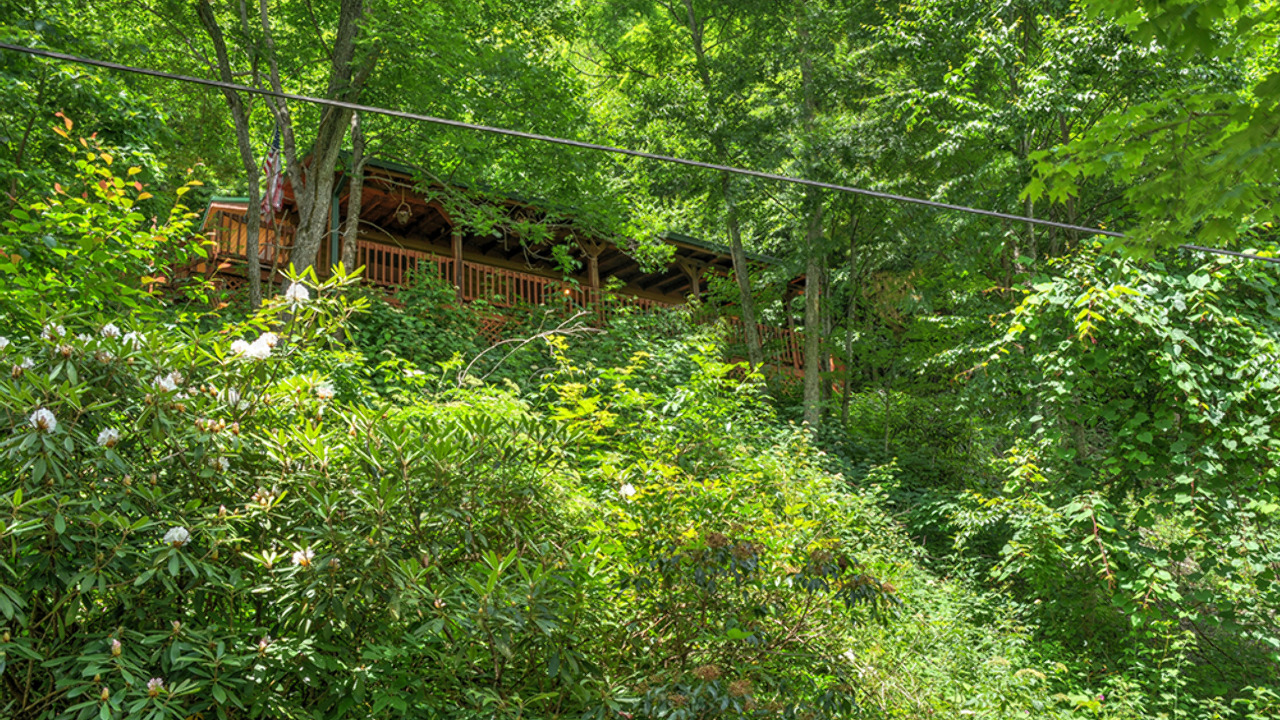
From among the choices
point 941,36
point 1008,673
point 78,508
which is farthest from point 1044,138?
point 78,508

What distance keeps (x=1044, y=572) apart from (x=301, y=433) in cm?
735

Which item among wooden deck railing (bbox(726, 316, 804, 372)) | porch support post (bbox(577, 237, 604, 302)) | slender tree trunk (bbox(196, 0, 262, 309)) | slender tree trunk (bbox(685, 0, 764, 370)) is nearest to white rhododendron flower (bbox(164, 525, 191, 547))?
slender tree trunk (bbox(196, 0, 262, 309))

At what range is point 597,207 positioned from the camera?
13.4 metres

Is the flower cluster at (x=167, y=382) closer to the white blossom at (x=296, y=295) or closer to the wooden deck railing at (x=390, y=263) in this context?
the white blossom at (x=296, y=295)

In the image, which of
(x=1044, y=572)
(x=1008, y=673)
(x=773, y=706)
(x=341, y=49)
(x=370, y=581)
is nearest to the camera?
(x=370, y=581)

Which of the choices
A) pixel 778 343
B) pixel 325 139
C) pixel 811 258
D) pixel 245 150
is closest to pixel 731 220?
pixel 811 258

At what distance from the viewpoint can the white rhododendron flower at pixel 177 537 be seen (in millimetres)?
3129

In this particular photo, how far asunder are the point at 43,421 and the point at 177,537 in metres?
0.63

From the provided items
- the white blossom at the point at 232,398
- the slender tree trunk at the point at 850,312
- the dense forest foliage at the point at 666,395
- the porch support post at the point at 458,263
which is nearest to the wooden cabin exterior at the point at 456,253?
the porch support post at the point at 458,263

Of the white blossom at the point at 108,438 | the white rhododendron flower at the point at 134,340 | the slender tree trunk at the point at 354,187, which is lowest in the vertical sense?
the white blossom at the point at 108,438

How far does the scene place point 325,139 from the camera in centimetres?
1038

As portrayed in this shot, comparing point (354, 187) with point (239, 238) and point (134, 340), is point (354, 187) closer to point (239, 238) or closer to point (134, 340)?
point (239, 238)

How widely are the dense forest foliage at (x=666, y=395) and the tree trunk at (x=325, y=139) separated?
51mm

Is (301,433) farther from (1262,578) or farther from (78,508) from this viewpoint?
(1262,578)
